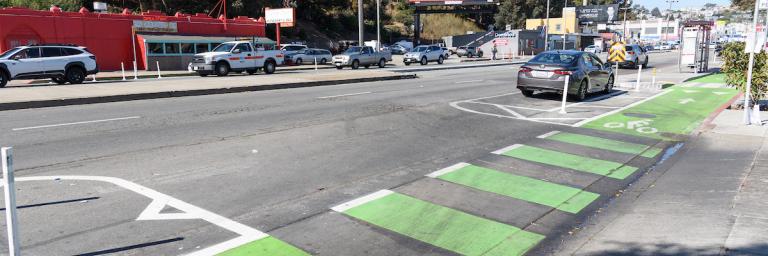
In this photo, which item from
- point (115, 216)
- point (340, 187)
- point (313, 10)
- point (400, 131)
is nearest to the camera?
point (115, 216)

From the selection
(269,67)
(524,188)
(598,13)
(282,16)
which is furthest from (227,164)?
(598,13)

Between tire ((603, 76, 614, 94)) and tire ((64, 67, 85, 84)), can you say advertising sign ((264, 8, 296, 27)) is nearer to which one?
tire ((64, 67, 85, 84))

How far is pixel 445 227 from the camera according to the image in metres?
5.71

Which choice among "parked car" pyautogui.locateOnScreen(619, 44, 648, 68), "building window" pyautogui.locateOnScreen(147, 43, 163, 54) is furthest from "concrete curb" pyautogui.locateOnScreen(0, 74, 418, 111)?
"parked car" pyautogui.locateOnScreen(619, 44, 648, 68)

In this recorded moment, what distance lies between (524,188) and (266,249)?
361 cm

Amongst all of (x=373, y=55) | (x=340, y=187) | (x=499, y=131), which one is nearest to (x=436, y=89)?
→ (x=499, y=131)

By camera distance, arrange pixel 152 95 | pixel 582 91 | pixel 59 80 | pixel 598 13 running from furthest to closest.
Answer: pixel 598 13 → pixel 59 80 → pixel 582 91 → pixel 152 95

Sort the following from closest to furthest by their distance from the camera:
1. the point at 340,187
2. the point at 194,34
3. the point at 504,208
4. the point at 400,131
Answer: the point at 504,208
the point at 340,187
the point at 400,131
the point at 194,34

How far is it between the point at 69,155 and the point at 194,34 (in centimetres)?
3167

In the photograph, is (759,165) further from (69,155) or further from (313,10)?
(313,10)

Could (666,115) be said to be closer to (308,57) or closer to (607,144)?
(607,144)

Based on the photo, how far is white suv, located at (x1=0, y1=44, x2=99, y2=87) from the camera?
20.3 m

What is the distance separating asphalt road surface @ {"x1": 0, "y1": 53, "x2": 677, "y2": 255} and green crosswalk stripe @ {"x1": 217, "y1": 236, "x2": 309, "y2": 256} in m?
0.12

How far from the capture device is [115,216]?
5656 millimetres
